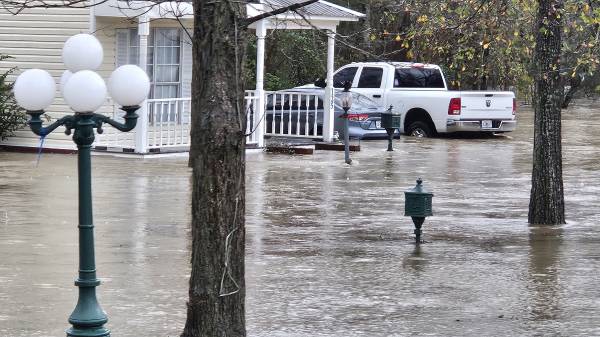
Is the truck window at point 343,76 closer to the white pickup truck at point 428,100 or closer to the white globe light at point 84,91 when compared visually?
the white pickup truck at point 428,100

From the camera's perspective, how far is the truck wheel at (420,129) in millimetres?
31531

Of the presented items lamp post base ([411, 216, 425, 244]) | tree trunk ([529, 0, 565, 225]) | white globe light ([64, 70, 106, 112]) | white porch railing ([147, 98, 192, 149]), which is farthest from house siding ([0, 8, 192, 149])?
white globe light ([64, 70, 106, 112])

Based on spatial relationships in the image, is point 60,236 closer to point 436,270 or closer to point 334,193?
point 436,270

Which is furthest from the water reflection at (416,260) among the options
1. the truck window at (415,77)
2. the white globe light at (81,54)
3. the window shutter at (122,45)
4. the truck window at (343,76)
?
the truck window at (343,76)

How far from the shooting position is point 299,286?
36.2 feet

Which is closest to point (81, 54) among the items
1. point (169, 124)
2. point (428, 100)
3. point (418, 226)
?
point (418, 226)

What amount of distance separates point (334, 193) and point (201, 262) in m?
11.3

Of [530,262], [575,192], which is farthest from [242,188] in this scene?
[575,192]

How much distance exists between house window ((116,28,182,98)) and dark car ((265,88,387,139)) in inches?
109

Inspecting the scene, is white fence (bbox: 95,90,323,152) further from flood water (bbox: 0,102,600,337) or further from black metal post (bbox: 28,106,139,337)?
black metal post (bbox: 28,106,139,337)

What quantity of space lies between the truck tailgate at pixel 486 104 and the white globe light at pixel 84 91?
23.0m

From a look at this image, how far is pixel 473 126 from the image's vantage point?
3077cm

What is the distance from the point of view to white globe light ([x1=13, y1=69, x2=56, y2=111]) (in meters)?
7.91

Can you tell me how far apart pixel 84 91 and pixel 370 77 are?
24465mm
